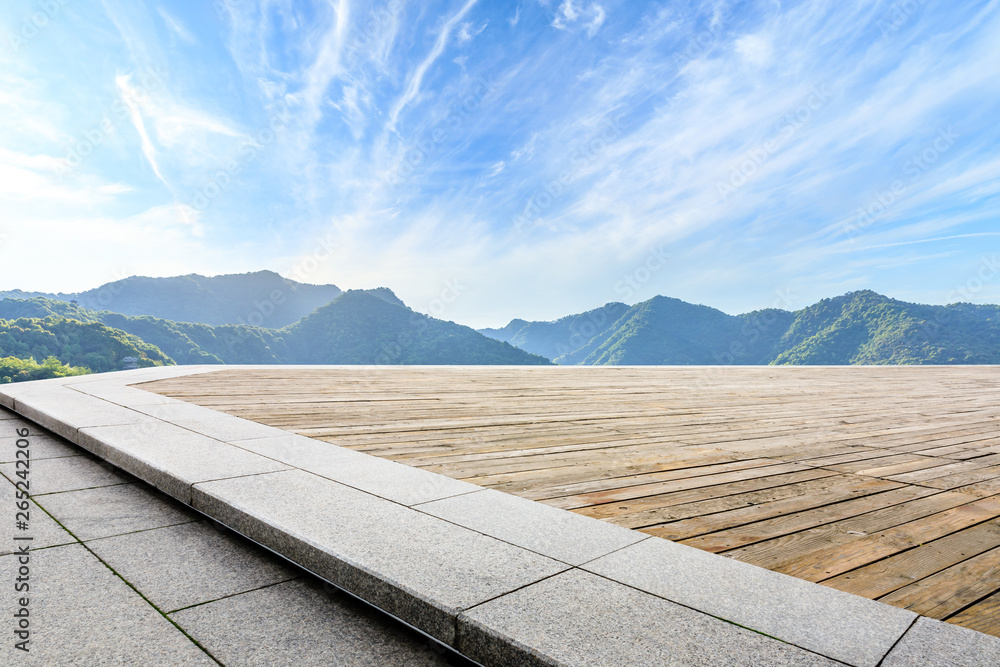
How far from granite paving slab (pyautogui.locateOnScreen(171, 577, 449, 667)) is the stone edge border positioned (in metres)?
0.05

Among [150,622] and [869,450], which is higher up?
[869,450]

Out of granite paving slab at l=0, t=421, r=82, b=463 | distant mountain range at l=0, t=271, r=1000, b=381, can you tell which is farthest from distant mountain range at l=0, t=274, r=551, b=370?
granite paving slab at l=0, t=421, r=82, b=463

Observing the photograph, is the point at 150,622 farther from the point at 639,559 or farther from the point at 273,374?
the point at 273,374

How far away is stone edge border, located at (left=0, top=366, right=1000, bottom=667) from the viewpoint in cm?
107

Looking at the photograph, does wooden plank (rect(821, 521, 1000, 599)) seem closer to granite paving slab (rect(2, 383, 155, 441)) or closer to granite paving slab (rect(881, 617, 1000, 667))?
granite paving slab (rect(881, 617, 1000, 667))

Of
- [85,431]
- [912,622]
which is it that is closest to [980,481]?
[912,622]

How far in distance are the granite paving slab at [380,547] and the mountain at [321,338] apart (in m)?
35.8

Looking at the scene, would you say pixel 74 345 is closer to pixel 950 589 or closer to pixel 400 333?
pixel 400 333

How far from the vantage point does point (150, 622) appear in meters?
1.24

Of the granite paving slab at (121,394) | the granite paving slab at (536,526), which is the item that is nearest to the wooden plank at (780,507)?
the granite paving slab at (536,526)

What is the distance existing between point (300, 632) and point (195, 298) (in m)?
86.0

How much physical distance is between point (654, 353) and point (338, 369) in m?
52.3

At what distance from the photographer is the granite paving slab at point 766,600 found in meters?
1.06

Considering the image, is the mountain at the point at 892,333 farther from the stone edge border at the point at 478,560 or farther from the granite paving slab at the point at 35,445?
the granite paving slab at the point at 35,445
